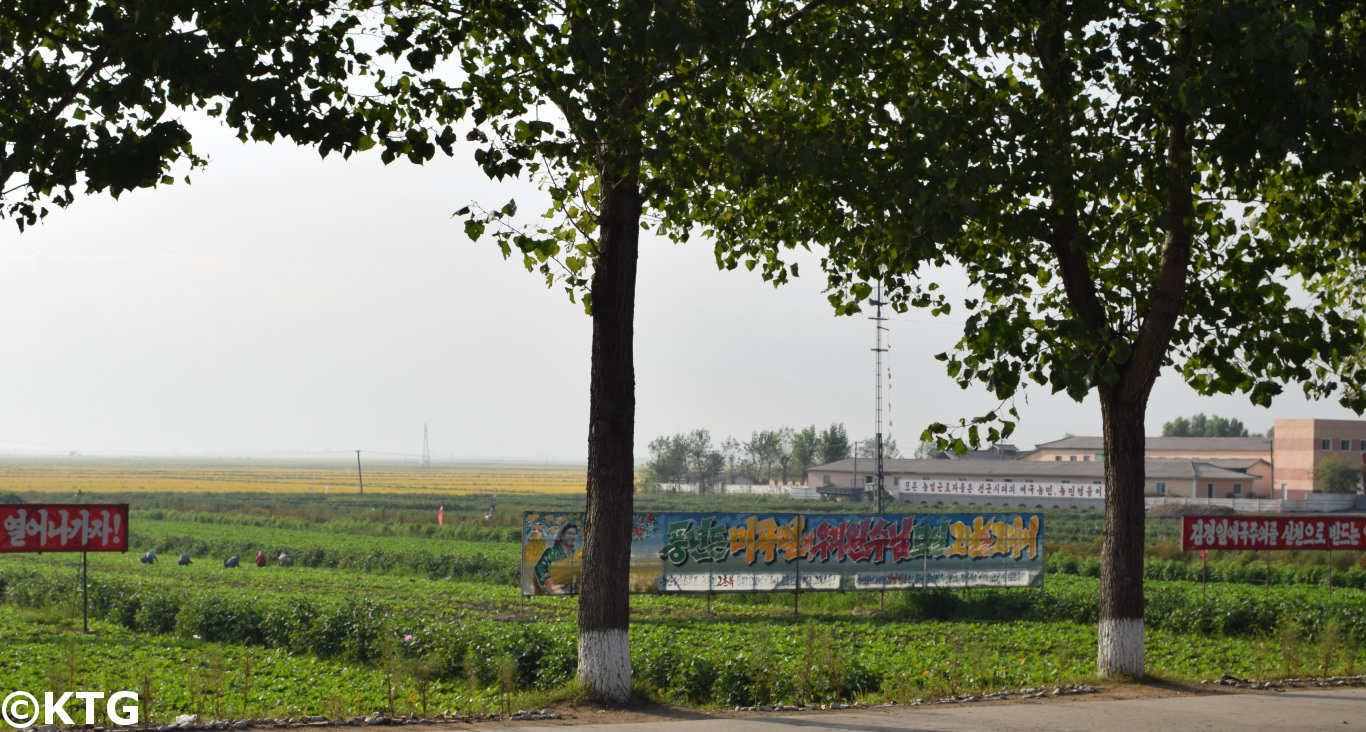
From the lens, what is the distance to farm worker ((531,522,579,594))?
21.1 meters

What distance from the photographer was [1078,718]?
1006 cm

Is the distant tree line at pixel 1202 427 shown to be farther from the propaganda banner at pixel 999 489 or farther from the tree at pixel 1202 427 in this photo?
the propaganda banner at pixel 999 489

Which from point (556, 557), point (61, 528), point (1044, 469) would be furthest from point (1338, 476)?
point (61, 528)

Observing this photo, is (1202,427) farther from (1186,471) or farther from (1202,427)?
(1186,471)

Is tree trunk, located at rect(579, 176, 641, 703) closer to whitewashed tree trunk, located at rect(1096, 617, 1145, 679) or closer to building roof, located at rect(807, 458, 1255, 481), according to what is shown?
whitewashed tree trunk, located at rect(1096, 617, 1145, 679)

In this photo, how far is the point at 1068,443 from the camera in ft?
366

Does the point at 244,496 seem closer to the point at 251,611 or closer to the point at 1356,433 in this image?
the point at 251,611

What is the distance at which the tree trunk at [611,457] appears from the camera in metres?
11.0

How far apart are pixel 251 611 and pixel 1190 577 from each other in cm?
2742

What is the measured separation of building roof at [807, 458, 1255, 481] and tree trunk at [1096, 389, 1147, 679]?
70440 millimetres

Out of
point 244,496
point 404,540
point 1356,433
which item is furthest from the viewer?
point 244,496

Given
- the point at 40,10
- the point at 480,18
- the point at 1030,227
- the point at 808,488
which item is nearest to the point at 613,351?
the point at 480,18

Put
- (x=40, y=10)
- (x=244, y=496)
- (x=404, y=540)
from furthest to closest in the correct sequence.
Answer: (x=244, y=496)
(x=404, y=540)
(x=40, y=10)

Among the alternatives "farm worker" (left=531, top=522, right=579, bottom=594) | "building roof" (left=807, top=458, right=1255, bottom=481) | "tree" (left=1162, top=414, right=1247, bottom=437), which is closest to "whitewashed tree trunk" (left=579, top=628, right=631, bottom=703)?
"farm worker" (left=531, top=522, right=579, bottom=594)
